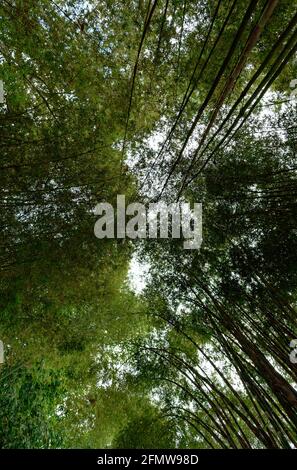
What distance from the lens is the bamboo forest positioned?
11.4ft

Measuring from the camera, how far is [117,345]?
5273 mm

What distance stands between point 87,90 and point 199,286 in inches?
108

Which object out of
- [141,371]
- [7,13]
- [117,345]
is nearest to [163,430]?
[141,371]

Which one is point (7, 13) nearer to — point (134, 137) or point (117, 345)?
point (134, 137)

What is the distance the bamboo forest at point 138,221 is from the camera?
11.4 feet
